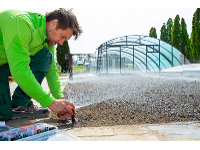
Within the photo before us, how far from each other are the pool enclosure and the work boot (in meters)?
9.85

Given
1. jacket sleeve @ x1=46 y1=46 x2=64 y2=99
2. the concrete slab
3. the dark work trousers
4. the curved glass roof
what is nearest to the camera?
the concrete slab

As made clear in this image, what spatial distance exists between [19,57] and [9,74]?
79 cm

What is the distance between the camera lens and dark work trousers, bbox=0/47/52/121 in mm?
1864

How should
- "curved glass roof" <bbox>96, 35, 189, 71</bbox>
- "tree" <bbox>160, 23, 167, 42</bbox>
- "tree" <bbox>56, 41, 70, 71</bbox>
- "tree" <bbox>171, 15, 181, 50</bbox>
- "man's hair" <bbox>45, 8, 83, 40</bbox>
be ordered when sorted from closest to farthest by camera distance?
1. "man's hair" <bbox>45, 8, 83, 40</bbox>
2. "curved glass roof" <bbox>96, 35, 189, 71</bbox>
3. "tree" <bbox>171, 15, 181, 50</bbox>
4. "tree" <bbox>56, 41, 70, 71</bbox>
5. "tree" <bbox>160, 23, 167, 42</bbox>

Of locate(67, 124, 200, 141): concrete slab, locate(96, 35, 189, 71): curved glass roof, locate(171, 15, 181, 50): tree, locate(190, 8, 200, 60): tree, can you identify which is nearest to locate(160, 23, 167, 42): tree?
locate(171, 15, 181, 50): tree

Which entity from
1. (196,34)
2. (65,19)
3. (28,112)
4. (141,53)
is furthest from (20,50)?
(196,34)

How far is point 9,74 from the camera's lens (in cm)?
206

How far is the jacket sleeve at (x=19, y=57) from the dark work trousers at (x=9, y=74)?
586mm

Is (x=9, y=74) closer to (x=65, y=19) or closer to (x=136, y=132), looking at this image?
(x=65, y=19)

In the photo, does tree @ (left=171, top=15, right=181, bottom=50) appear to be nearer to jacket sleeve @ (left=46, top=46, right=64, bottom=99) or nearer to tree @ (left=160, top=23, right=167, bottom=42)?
tree @ (left=160, top=23, right=167, bottom=42)

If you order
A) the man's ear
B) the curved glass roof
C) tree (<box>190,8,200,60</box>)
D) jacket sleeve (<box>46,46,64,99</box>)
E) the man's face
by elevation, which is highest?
tree (<box>190,8,200,60</box>)

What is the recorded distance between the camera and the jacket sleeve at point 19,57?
140cm

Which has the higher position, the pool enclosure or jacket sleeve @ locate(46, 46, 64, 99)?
the pool enclosure
